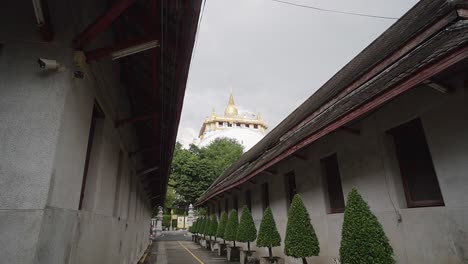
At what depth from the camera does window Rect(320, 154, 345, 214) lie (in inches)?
249

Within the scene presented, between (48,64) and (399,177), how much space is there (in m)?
5.12

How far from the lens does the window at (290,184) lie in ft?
28.3

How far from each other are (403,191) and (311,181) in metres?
2.84

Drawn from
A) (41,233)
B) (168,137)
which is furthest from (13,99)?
(168,137)

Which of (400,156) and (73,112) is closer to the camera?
(73,112)

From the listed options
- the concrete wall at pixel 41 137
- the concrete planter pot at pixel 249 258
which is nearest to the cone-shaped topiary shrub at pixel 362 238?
the concrete wall at pixel 41 137

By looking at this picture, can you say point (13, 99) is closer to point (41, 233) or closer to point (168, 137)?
point (41, 233)

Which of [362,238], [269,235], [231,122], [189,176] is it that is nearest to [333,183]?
[362,238]

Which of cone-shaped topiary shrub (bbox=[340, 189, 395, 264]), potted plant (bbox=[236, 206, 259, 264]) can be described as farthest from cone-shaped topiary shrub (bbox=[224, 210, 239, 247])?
cone-shaped topiary shrub (bbox=[340, 189, 395, 264])

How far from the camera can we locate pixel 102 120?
4.27 meters

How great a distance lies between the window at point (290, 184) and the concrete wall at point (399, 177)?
61.8 inches

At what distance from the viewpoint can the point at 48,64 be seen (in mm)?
2461

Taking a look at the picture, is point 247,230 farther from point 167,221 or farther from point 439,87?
point 167,221

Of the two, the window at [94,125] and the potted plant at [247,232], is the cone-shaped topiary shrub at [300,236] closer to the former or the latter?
the window at [94,125]
